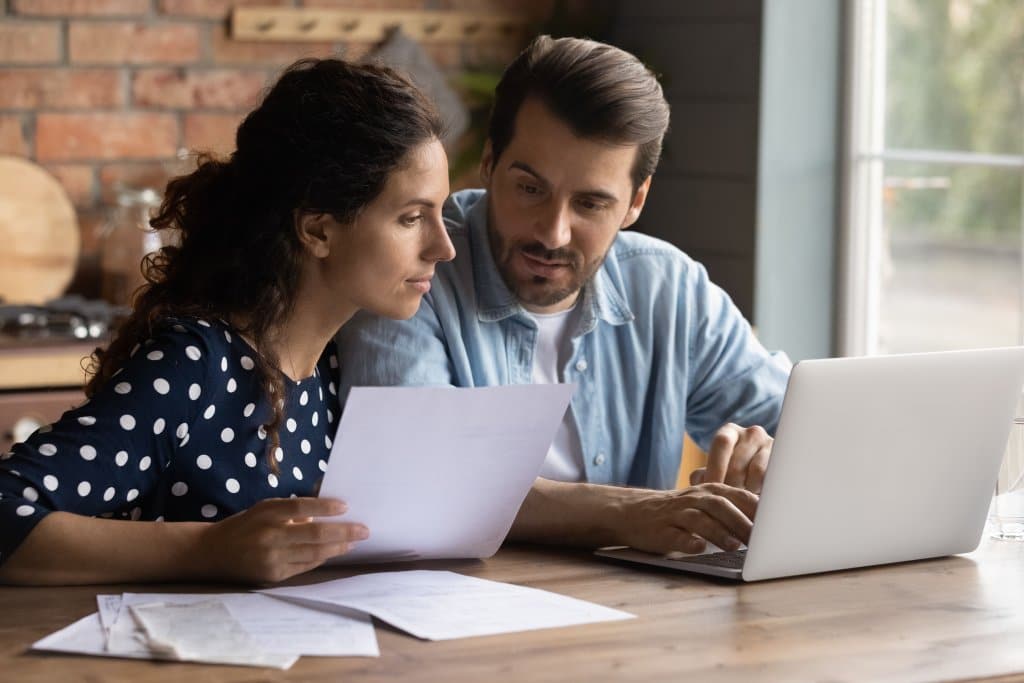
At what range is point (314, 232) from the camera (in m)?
1.87

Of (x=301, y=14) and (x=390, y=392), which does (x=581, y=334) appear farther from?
(x=301, y=14)

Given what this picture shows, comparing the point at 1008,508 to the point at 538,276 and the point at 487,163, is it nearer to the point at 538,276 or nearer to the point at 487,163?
the point at 538,276

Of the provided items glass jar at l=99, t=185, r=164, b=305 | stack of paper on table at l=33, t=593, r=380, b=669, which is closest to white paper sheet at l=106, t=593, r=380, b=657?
stack of paper on table at l=33, t=593, r=380, b=669

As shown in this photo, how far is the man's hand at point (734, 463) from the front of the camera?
75.2 inches

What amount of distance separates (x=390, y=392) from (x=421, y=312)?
0.59m

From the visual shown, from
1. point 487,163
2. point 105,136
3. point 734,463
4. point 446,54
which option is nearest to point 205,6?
point 105,136

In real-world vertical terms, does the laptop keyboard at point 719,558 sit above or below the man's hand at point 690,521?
below

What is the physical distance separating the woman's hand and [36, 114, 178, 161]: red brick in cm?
206

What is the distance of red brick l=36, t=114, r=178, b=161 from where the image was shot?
3.39 m

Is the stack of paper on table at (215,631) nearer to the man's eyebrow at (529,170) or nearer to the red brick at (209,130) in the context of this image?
the man's eyebrow at (529,170)

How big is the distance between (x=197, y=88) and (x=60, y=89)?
31 cm

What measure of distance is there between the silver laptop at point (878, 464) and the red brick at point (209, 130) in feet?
6.80

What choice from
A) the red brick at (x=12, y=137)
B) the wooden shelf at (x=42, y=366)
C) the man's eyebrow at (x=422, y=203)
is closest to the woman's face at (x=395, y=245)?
the man's eyebrow at (x=422, y=203)

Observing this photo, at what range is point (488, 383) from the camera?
213cm
